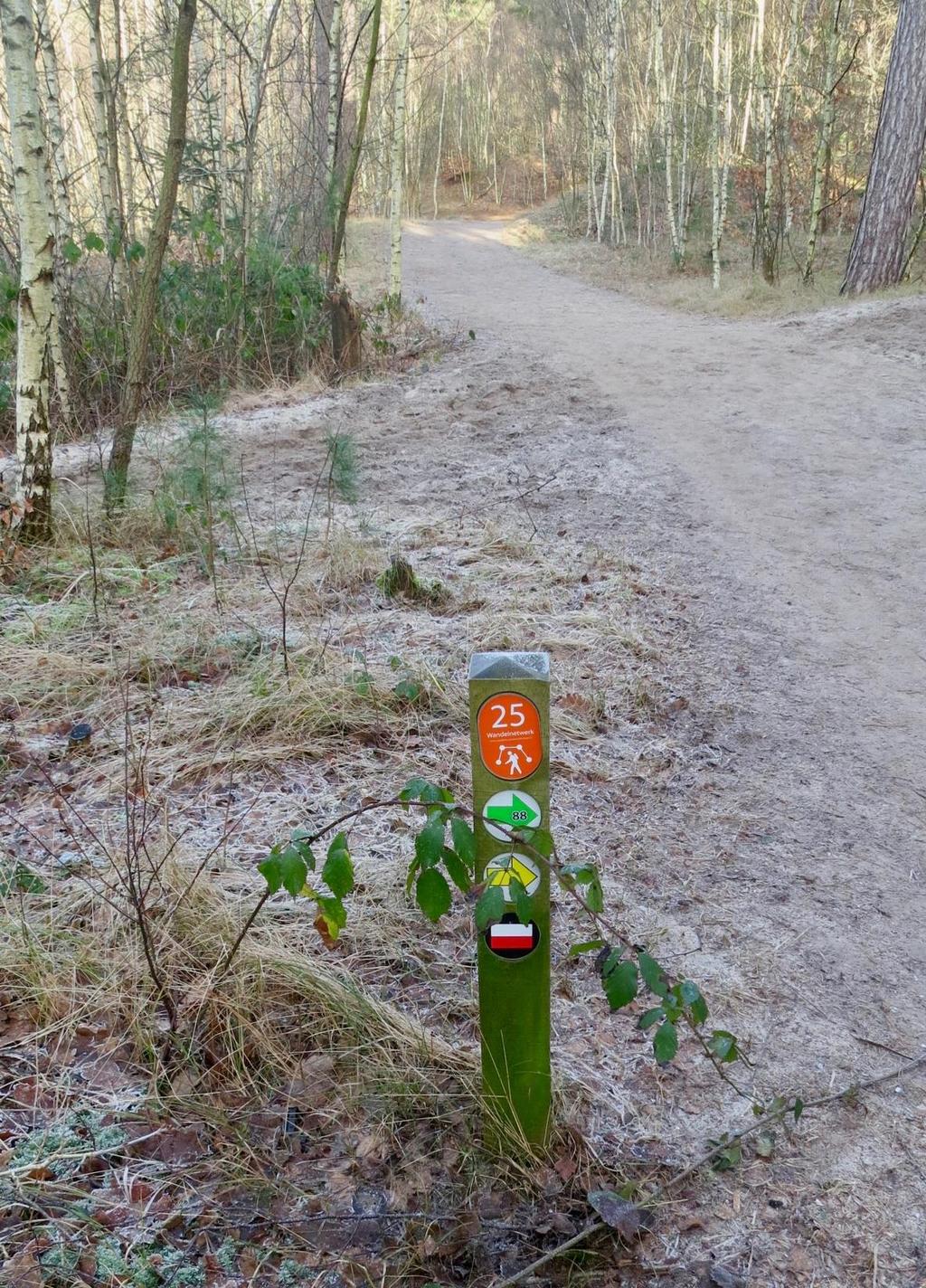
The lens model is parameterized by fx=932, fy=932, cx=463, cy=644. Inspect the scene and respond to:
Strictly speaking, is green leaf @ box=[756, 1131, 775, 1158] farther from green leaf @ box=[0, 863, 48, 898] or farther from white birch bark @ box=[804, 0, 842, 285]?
white birch bark @ box=[804, 0, 842, 285]

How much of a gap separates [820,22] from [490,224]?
15350mm

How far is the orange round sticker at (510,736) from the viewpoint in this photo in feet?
5.30

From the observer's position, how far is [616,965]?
5.68 feet

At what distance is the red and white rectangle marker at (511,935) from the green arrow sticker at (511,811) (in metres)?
0.21

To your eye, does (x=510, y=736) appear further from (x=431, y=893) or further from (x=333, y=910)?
(x=333, y=910)

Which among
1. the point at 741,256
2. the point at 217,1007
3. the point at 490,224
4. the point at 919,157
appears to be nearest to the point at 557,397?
the point at 919,157

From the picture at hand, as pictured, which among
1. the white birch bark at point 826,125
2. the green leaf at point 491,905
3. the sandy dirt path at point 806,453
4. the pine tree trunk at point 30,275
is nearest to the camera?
the green leaf at point 491,905

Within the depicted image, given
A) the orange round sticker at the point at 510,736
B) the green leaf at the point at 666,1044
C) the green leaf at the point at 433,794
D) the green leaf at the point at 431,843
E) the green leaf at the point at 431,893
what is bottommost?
the green leaf at the point at 666,1044

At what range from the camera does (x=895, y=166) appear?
1127 cm

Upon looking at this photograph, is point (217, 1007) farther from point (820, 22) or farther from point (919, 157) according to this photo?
point (820, 22)

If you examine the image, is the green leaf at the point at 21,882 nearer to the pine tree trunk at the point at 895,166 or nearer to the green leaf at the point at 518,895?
the green leaf at the point at 518,895

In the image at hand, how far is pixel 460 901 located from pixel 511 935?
1058 mm

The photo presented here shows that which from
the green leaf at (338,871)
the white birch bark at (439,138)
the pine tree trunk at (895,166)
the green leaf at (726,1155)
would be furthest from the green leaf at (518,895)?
the white birch bark at (439,138)

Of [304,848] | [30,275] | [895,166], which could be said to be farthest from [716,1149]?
[895,166]
